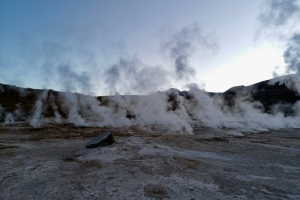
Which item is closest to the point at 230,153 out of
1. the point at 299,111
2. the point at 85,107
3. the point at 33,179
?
the point at 33,179

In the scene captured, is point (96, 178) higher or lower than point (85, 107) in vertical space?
Answer: lower

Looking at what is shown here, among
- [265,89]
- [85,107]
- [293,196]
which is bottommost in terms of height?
[293,196]

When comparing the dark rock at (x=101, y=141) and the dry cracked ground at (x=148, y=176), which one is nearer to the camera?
the dry cracked ground at (x=148, y=176)

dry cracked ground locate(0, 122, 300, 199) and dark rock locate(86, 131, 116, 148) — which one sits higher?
dark rock locate(86, 131, 116, 148)

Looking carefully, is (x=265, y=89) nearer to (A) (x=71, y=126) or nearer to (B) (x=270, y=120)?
(B) (x=270, y=120)

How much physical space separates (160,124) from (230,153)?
16.0m

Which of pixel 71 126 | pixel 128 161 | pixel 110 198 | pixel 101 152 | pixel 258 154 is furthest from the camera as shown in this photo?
pixel 71 126

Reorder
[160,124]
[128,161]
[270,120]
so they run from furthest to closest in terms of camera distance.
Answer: [270,120] < [160,124] < [128,161]

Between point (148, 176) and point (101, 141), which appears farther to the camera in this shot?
point (101, 141)

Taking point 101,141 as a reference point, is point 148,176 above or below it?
below

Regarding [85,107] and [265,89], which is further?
[265,89]

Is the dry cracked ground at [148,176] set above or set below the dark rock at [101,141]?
below

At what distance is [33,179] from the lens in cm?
644

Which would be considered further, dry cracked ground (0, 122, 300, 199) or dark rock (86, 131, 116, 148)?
dark rock (86, 131, 116, 148)
